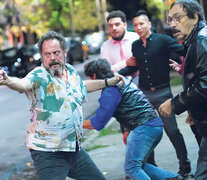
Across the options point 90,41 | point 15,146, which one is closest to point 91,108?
point 15,146

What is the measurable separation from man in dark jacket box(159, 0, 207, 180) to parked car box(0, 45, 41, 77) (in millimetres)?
24402

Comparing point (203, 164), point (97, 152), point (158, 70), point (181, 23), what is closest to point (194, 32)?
point (181, 23)

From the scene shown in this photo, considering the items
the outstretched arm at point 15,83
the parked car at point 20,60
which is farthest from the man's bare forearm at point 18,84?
the parked car at point 20,60

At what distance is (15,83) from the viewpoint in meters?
4.22

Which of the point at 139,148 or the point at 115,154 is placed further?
the point at 115,154

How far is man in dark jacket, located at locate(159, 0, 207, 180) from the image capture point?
386 cm

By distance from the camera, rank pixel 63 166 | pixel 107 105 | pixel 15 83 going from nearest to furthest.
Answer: pixel 15 83 → pixel 63 166 → pixel 107 105

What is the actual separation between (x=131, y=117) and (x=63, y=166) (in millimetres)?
1062

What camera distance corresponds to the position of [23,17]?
50.8 meters

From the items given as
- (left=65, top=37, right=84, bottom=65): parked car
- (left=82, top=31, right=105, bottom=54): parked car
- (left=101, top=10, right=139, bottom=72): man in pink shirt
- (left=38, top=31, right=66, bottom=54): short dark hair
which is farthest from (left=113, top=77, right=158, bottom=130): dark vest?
(left=82, top=31, right=105, bottom=54): parked car

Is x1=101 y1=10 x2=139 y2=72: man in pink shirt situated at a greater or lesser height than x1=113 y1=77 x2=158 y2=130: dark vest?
greater

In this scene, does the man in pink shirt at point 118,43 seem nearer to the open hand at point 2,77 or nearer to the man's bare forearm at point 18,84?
the man's bare forearm at point 18,84

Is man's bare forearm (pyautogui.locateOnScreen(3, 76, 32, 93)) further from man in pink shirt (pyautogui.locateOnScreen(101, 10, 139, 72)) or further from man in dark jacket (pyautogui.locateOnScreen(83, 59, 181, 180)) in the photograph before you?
man in pink shirt (pyautogui.locateOnScreen(101, 10, 139, 72))

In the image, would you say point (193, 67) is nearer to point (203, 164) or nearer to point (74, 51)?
point (203, 164)
